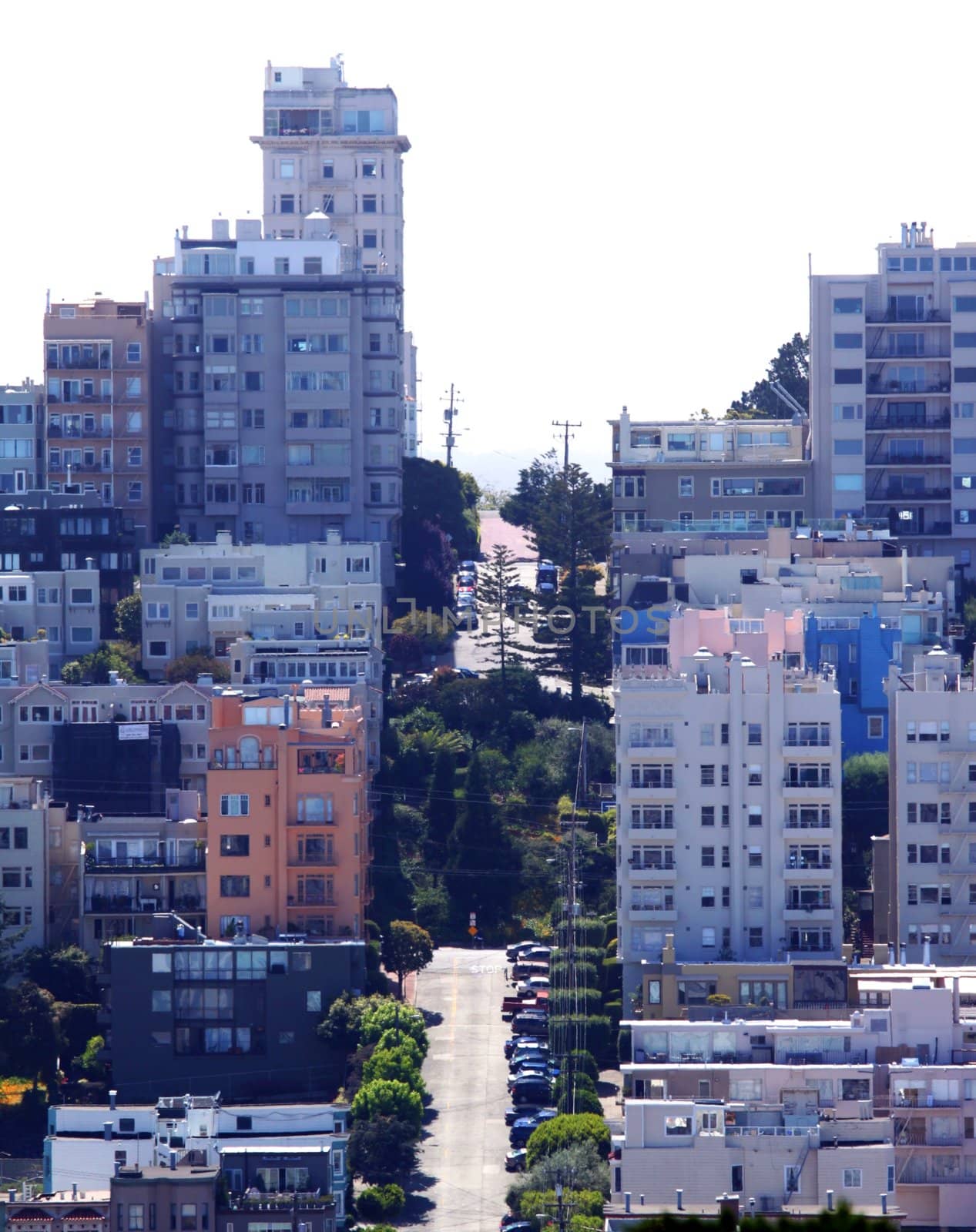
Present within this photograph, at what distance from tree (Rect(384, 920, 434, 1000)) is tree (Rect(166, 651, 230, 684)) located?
56.6 feet

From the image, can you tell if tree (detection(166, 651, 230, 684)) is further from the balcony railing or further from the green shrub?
the green shrub

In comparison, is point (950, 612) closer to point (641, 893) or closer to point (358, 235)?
point (641, 893)

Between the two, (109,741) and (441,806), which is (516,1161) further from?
(109,741)

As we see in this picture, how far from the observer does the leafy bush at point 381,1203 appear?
6456 cm

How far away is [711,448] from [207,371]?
1823 cm

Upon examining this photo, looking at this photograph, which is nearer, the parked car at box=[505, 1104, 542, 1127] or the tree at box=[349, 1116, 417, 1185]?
the tree at box=[349, 1116, 417, 1185]

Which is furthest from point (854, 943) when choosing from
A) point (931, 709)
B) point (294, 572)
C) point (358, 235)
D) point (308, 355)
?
point (358, 235)

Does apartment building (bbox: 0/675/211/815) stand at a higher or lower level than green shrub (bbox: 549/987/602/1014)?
higher

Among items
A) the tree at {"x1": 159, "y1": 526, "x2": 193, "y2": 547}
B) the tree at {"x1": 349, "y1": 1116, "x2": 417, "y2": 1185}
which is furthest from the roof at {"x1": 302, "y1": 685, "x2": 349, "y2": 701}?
the tree at {"x1": 349, "y1": 1116, "x2": 417, "y2": 1185}

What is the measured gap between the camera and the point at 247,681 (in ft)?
298

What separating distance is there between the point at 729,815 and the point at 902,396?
36904 millimetres

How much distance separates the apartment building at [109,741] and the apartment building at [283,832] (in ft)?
24.8

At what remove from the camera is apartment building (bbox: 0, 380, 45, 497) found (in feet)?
367

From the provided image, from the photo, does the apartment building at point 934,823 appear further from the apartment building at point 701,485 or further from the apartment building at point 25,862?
the apartment building at point 701,485
